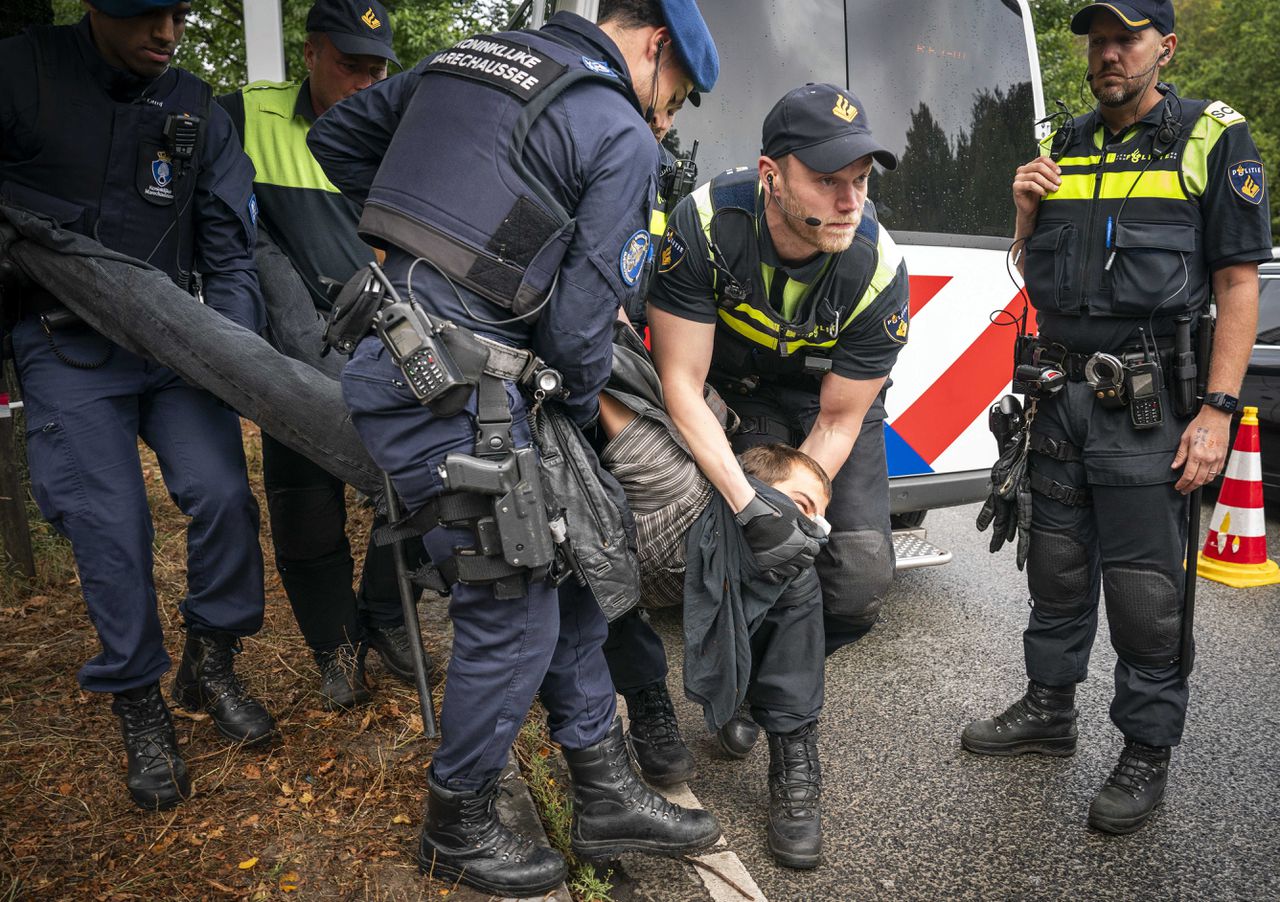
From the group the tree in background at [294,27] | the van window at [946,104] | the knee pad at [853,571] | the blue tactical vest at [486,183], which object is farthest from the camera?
the tree in background at [294,27]

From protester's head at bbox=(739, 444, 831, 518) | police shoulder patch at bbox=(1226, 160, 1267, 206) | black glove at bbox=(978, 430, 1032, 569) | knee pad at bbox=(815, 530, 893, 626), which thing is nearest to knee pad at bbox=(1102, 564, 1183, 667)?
black glove at bbox=(978, 430, 1032, 569)

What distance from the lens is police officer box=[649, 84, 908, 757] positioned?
100 inches

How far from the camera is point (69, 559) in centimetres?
424

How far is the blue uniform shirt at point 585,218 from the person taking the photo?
2074 mm

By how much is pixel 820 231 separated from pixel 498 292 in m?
0.97

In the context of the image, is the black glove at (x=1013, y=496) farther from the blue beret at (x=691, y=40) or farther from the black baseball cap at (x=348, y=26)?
the black baseball cap at (x=348, y=26)

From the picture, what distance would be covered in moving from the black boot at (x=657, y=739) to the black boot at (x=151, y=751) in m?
1.23

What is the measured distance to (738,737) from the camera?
3.02m

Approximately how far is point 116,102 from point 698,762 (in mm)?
2481

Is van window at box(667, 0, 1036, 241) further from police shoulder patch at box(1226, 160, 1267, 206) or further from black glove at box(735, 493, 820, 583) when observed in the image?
black glove at box(735, 493, 820, 583)

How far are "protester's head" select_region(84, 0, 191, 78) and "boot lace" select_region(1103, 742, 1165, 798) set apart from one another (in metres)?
3.26

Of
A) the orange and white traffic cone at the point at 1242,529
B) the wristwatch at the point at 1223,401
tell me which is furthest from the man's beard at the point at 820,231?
the orange and white traffic cone at the point at 1242,529

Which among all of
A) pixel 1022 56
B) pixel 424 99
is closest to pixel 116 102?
pixel 424 99

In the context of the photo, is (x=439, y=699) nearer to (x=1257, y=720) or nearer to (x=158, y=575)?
(x=158, y=575)
